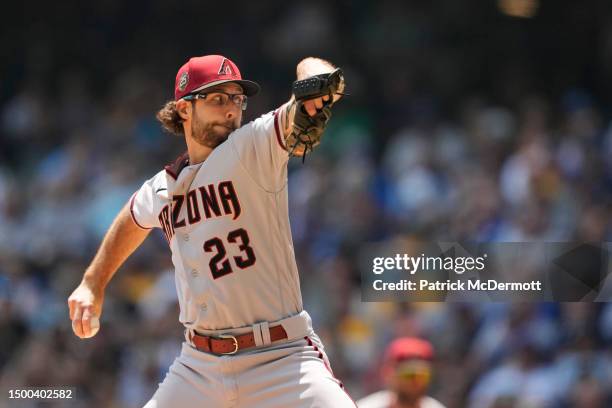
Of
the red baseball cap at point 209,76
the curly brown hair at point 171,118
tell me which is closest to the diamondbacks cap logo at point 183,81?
the red baseball cap at point 209,76

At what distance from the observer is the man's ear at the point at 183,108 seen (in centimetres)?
438

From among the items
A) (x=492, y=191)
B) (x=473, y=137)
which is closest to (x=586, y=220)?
(x=492, y=191)

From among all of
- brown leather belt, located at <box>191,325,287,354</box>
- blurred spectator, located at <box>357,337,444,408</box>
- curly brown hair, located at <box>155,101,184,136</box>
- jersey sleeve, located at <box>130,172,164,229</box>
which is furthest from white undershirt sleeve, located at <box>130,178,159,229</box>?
blurred spectator, located at <box>357,337,444,408</box>

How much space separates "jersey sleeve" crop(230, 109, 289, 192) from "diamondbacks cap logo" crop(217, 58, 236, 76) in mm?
331

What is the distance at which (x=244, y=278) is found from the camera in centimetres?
400

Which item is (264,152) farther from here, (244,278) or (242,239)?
(244,278)

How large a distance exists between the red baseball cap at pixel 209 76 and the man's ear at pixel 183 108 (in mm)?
32

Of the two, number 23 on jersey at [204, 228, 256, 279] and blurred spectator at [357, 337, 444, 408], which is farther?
blurred spectator at [357, 337, 444, 408]

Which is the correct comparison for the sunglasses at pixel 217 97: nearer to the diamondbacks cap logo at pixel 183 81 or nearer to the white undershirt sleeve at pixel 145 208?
the diamondbacks cap logo at pixel 183 81

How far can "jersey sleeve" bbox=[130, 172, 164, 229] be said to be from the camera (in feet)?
14.4

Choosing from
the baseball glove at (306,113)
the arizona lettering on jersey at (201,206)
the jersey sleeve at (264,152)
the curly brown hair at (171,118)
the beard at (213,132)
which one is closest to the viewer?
the baseball glove at (306,113)

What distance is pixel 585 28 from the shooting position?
9898mm

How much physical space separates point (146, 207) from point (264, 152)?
72cm

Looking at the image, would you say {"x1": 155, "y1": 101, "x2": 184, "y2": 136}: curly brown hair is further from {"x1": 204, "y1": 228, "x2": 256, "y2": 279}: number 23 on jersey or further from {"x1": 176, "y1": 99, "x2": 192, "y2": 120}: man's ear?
{"x1": 204, "y1": 228, "x2": 256, "y2": 279}: number 23 on jersey
